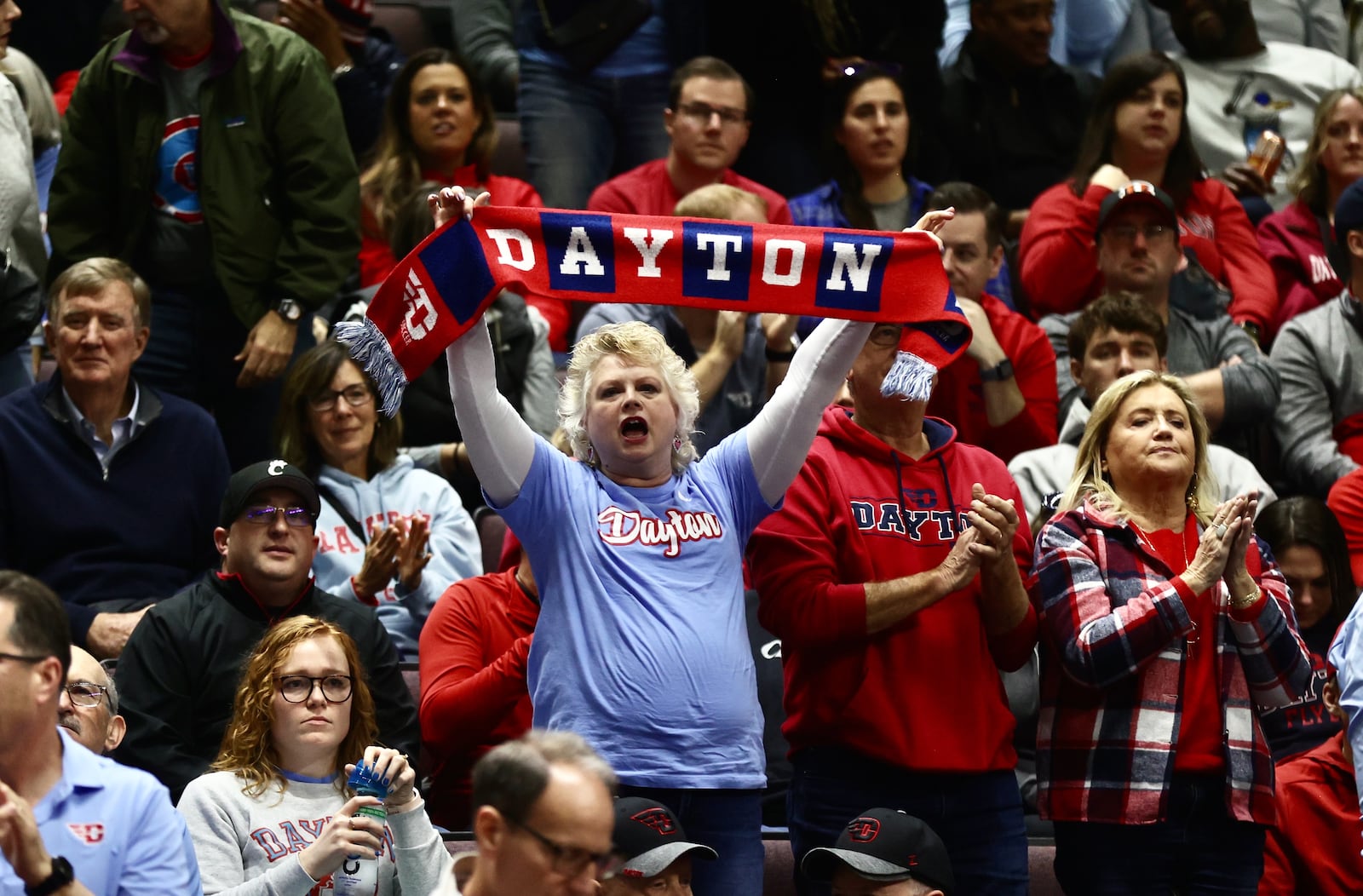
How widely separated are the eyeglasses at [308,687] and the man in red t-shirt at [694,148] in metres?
2.83

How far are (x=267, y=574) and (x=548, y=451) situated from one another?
1.03 meters

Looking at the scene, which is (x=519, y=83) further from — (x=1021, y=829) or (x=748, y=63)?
(x=1021, y=829)

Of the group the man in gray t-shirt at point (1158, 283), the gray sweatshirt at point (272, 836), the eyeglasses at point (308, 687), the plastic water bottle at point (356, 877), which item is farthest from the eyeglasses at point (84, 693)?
the man in gray t-shirt at point (1158, 283)

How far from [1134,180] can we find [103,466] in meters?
3.59

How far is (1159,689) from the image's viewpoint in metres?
4.27

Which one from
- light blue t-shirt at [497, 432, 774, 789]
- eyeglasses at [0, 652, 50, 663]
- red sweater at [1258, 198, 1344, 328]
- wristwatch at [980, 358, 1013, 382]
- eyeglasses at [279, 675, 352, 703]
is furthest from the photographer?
red sweater at [1258, 198, 1344, 328]

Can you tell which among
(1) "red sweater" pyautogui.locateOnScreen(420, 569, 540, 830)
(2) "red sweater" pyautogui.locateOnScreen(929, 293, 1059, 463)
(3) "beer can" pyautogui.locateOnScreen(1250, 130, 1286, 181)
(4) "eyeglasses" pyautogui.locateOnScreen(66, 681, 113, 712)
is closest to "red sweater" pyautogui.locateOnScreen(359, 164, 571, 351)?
(2) "red sweater" pyautogui.locateOnScreen(929, 293, 1059, 463)

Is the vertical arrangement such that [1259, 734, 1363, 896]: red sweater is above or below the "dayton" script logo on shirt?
below

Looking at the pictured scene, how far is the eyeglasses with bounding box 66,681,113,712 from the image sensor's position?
13.3 ft

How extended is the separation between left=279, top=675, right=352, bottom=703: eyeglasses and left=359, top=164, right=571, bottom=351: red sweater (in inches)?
106

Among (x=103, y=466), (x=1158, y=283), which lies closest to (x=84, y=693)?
(x=103, y=466)

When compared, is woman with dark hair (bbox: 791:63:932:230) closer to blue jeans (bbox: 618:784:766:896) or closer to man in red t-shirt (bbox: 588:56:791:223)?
man in red t-shirt (bbox: 588:56:791:223)

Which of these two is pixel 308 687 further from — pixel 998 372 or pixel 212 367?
pixel 998 372

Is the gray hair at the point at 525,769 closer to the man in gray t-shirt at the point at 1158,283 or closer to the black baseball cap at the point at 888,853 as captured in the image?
the black baseball cap at the point at 888,853
